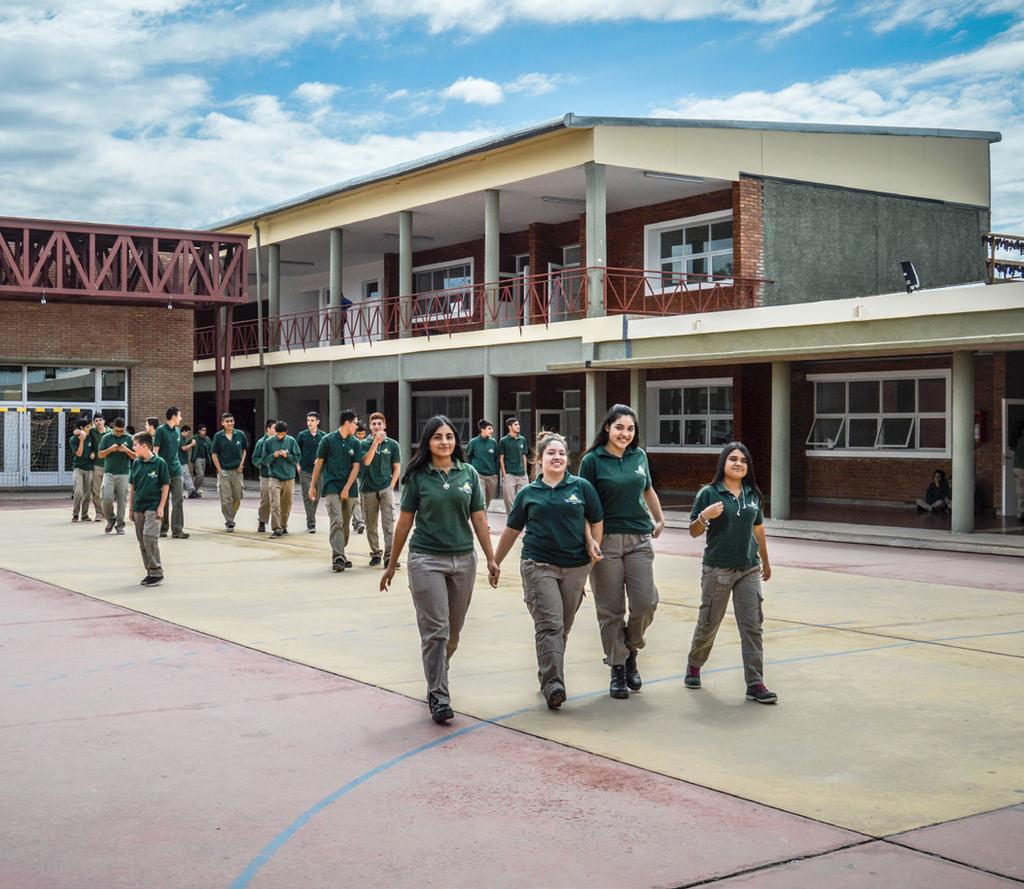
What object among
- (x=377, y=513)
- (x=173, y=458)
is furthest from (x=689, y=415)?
(x=377, y=513)

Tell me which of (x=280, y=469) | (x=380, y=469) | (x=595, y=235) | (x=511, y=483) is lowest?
(x=511, y=483)

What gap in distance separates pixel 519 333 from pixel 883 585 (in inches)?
574

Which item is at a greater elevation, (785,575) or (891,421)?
(891,421)

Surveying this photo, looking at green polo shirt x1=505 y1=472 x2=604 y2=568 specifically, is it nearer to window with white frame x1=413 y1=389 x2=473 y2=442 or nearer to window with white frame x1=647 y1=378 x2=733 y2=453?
window with white frame x1=647 y1=378 x2=733 y2=453

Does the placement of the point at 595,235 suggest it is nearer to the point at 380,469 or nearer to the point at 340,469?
the point at 340,469

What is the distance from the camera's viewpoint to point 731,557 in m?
7.35

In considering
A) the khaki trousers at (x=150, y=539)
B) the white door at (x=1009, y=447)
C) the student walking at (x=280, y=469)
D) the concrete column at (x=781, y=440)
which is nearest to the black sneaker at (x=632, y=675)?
the khaki trousers at (x=150, y=539)

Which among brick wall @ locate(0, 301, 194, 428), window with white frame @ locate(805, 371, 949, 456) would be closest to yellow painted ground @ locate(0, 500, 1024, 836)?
window with white frame @ locate(805, 371, 949, 456)

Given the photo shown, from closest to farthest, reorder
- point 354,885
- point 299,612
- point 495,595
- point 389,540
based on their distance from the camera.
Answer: point 354,885 < point 299,612 < point 495,595 < point 389,540

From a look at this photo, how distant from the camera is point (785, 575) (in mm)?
13531

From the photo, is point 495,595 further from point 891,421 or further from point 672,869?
point 891,421

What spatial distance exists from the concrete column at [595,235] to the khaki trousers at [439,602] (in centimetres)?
1814

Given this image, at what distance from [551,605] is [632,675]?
844 mm

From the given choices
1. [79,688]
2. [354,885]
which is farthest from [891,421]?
[354,885]
